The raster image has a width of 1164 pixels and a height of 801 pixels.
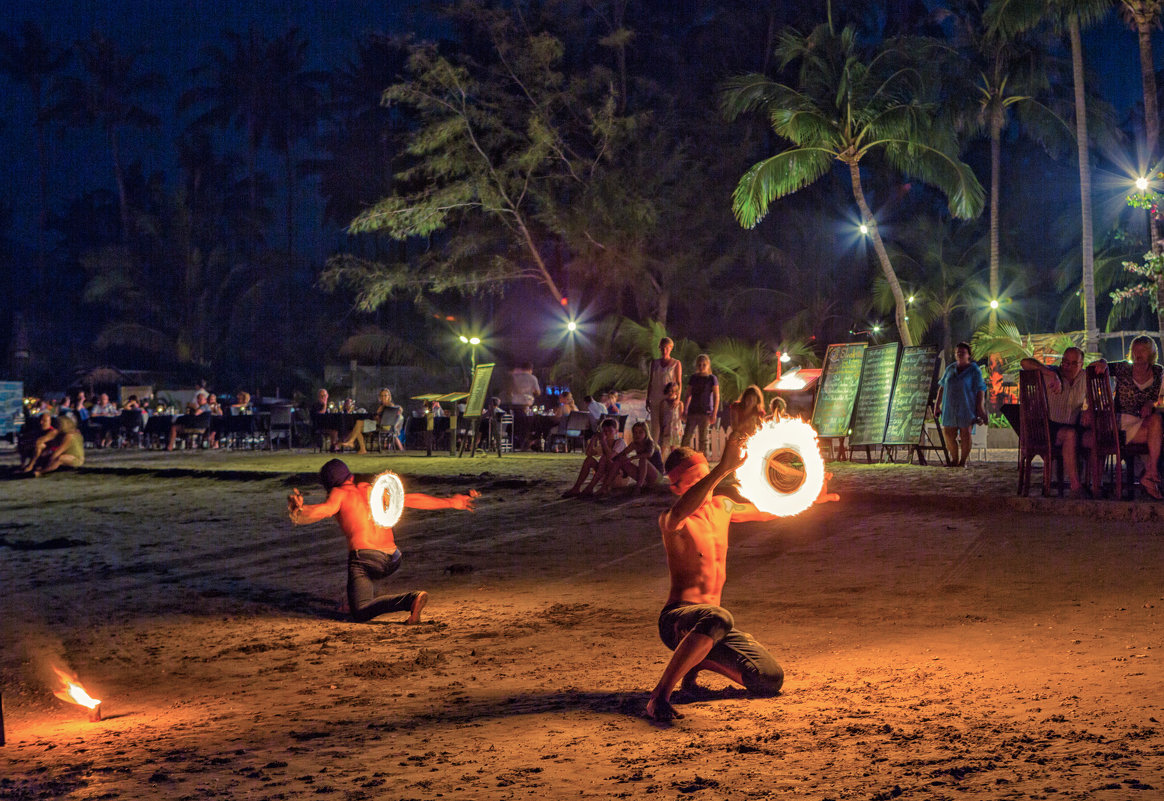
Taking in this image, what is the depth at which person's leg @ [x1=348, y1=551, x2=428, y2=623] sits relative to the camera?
28.9 ft

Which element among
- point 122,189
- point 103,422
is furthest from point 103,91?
point 103,422

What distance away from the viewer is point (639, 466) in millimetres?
15164

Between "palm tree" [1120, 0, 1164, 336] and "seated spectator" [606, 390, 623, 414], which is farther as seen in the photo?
"seated spectator" [606, 390, 623, 414]

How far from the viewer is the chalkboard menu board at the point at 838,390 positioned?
57.4 feet

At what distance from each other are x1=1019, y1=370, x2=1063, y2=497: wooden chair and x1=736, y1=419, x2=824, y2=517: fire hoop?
6663 mm

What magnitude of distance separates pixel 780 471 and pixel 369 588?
4.07 m

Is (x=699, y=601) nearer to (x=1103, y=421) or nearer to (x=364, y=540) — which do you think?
(x=364, y=540)

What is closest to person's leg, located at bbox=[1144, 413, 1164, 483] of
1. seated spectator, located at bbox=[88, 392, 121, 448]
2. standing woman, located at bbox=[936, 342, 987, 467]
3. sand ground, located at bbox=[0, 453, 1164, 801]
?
sand ground, located at bbox=[0, 453, 1164, 801]

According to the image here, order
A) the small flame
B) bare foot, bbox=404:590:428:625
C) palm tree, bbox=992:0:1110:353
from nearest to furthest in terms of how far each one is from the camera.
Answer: the small flame → bare foot, bbox=404:590:428:625 → palm tree, bbox=992:0:1110:353

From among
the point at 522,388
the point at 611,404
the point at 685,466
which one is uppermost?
the point at 522,388

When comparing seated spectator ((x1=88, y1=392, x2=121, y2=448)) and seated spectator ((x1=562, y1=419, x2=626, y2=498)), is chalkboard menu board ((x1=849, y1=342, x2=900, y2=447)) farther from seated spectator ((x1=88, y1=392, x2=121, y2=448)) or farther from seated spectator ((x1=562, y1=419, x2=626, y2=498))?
seated spectator ((x1=88, y1=392, x2=121, y2=448))

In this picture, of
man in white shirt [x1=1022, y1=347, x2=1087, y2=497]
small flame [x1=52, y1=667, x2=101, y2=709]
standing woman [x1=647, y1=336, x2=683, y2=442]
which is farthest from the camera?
standing woman [x1=647, y1=336, x2=683, y2=442]

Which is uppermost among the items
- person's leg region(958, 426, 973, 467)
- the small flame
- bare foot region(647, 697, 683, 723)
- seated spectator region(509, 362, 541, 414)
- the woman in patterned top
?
seated spectator region(509, 362, 541, 414)

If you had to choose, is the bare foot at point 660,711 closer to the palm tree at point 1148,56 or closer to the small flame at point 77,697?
the small flame at point 77,697
